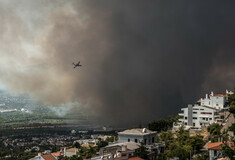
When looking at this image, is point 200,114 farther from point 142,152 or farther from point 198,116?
point 142,152

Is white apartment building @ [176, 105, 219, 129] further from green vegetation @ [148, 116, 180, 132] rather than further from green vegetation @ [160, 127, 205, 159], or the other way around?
green vegetation @ [160, 127, 205, 159]

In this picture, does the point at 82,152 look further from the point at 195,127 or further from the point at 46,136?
the point at 46,136

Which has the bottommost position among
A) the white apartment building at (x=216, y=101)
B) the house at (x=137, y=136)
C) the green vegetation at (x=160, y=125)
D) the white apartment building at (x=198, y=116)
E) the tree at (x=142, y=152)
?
the tree at (x=142, y=152)

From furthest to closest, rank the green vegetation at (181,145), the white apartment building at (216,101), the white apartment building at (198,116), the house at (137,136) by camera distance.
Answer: the white apartment building at (216,101) < the white apartment building at (198,116) < the house at (137,136) < the green vegetation at (181,145)

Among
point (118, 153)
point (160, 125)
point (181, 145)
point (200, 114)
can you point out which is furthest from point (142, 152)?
point (200, 114)

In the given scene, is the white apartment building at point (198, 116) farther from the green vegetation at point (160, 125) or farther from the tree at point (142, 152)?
the tree at point (142, 152)

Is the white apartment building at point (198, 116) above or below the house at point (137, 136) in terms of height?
above

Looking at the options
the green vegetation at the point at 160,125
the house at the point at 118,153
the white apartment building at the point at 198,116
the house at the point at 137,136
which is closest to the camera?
the house at the point at 118,153

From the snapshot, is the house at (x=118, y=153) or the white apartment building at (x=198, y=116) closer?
the house at (x=118, y=153)

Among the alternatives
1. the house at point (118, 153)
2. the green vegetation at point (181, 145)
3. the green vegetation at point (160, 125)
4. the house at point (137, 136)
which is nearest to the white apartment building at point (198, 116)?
the green vegetation at point (160, 125)

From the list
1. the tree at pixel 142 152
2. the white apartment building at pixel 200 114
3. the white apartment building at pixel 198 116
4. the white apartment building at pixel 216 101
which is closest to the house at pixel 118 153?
the tree at pixel 142 152

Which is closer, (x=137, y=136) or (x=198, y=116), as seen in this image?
(x=137, y=136)
